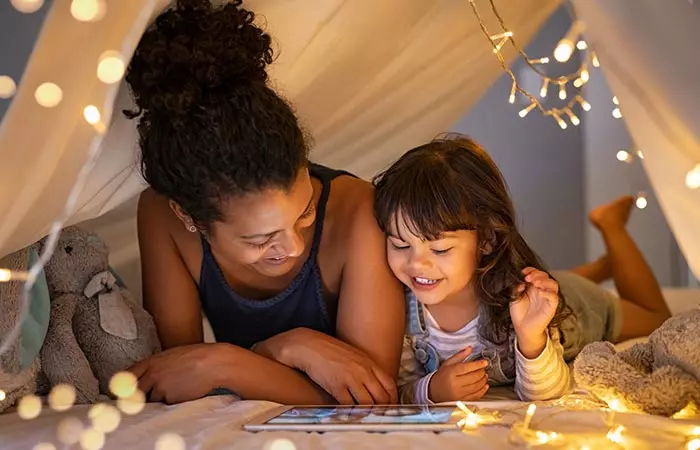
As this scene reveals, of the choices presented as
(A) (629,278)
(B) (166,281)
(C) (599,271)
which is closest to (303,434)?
(B) (166,281)

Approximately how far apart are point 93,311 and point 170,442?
41 centimetres

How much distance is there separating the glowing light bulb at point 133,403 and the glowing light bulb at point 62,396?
0.07 meters

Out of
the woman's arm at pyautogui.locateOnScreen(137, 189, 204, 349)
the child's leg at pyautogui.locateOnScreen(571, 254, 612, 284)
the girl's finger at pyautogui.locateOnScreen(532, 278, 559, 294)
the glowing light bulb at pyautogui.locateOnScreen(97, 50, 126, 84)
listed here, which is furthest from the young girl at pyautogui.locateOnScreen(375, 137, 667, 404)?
the child's leg at pyautogui.locateOnScreen(571, 254, 612, 284)

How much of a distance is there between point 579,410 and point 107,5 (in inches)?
29.1

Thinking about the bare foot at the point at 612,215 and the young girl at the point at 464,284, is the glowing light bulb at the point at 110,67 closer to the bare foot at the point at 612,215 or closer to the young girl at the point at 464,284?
the young girl at the point at 464,284

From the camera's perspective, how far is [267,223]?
120 centimetres

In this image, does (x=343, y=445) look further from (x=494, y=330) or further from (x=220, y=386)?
(x=494, y=330)

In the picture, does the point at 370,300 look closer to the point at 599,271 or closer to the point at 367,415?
the point at 367,415

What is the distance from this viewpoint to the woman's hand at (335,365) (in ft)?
4.22

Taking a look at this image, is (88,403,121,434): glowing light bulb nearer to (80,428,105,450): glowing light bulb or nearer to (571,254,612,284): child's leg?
(80,428,105,450): glowing light bulb

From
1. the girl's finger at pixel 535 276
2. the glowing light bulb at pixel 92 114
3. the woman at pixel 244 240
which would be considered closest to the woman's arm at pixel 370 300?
the woman at pixel 244 240

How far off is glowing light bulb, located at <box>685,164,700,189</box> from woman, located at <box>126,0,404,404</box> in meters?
0.47

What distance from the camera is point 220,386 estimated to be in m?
1.28

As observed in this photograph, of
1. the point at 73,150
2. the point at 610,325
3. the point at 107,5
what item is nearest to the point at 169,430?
the point at 73,150
